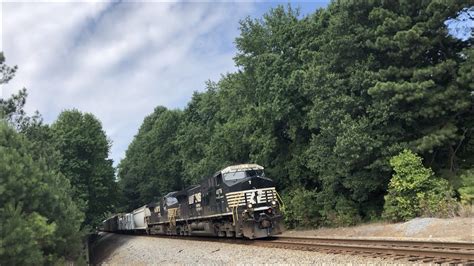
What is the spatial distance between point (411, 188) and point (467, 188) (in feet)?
8.40

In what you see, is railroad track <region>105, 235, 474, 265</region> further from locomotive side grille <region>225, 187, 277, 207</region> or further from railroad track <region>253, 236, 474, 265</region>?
locomotive side grille <region>225, 187, 277, 207</region>

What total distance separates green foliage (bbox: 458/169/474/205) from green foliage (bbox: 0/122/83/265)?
55.7ft

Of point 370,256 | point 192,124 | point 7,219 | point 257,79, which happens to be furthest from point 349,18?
point 192,124

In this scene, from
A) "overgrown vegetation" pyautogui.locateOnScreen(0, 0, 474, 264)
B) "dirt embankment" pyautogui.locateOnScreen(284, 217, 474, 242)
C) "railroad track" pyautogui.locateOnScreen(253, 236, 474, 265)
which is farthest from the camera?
"overgrown vegetation" pyautogui.locateOnScreen(0, 0, 474, 264)

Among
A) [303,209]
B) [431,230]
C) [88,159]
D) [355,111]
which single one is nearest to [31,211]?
[431,230]

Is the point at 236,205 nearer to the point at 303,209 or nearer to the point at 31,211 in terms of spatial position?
the point at 303,209

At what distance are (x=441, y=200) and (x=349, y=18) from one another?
11.6 metres

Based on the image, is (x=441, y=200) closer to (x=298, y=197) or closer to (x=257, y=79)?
(x=298, y=197)

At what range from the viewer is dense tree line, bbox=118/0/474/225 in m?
23.6

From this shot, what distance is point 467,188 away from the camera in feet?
69.5

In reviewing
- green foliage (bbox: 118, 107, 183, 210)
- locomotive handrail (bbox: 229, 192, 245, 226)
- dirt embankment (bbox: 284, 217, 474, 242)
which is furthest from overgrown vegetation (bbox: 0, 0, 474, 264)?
green foliage (bbox: 118, 107, 183, 210)

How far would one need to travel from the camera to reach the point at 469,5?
23297 mm

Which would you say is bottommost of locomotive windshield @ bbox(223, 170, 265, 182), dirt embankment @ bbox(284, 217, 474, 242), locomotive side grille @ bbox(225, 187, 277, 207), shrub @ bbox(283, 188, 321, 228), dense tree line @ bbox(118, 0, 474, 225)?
dirt embankment @ bbox(284, 217, 474, 242)

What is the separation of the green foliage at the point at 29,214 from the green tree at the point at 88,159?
37789 mm
